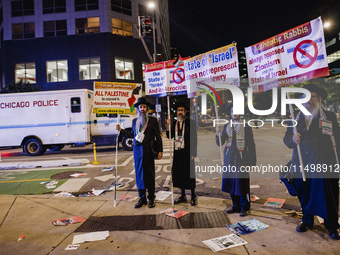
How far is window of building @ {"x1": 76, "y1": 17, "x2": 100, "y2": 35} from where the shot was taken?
2733 cm

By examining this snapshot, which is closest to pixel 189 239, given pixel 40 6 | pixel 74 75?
pixel 74 75

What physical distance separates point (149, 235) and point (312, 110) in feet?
9.83

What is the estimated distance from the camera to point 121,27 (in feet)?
94.0

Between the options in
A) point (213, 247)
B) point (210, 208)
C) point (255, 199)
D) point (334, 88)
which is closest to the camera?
point (213, 247)

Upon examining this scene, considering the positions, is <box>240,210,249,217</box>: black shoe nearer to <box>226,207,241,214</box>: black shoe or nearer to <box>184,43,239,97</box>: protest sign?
<box>226,207,241,214</box>: black shoe

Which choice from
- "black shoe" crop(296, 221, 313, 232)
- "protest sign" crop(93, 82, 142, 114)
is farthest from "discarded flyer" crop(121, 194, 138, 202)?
"black shoe" crop(296, 221, 313, 232)

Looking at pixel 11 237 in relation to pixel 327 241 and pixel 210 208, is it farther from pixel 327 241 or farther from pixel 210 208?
pixel 327 241

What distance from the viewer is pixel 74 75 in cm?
2700

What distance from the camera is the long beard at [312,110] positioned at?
3.54m

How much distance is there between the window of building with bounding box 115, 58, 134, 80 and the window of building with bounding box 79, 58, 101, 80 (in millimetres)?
2121

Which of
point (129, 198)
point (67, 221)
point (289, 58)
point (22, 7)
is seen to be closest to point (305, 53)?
point (289, 58)

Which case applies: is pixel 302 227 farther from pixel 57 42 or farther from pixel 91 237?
pixel 57 42

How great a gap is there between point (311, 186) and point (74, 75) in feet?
89.6

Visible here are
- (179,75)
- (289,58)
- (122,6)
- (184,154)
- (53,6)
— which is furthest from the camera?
(122,6)
